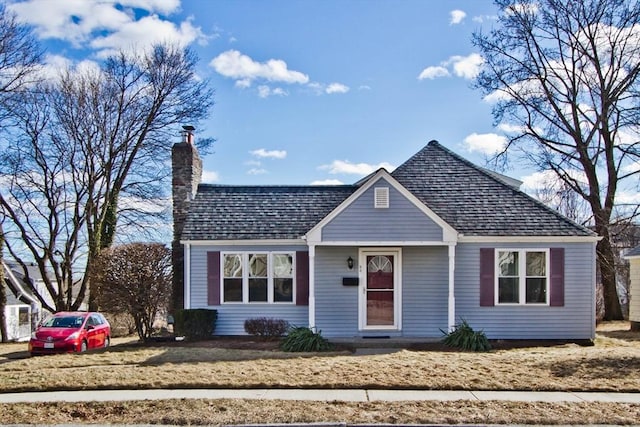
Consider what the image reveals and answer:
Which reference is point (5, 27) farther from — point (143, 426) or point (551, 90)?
point (551, 90)

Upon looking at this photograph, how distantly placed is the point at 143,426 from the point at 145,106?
23.3m

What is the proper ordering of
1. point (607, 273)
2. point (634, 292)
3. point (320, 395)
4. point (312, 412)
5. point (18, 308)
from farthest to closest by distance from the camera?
point (18, 308)
point (607, 273)
point (634, 292)
point (320, 395)
point (312, 412)

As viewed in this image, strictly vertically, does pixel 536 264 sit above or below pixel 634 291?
above

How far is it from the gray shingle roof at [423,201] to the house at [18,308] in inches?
939

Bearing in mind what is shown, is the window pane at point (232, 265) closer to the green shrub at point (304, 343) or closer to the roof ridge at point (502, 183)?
the green shrub at point (304, 343)

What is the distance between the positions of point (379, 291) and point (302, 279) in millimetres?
2205

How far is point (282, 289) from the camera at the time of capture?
53.8 feet

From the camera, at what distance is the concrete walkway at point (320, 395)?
8.89 m

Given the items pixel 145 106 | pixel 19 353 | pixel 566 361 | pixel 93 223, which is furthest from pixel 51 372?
pixel 145 106

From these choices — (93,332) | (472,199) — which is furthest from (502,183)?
(93,332)

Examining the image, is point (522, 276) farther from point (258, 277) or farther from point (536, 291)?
point (258, 277)

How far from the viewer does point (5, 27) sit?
2300cm

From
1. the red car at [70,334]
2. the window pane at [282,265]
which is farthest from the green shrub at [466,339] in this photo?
the red car at [70,334]

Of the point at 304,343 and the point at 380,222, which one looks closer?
the point at 304,343
